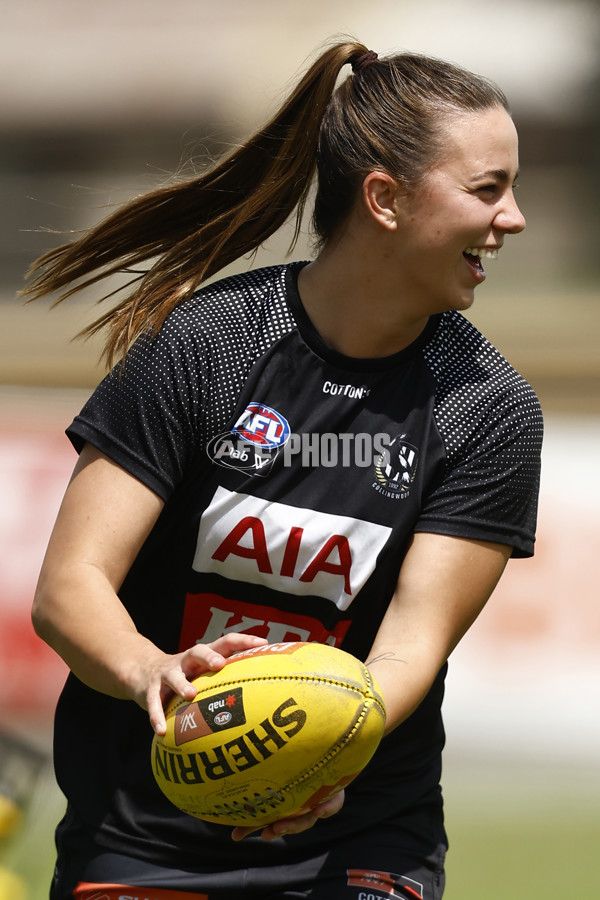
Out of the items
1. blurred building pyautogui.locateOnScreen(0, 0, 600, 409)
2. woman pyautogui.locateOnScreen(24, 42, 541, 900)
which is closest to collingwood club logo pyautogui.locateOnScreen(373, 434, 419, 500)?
woman pyautogui.locateOnScreen(24, 42, 541, 900)

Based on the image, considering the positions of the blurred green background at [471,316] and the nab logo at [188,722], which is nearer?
the nab logo at [188,722]

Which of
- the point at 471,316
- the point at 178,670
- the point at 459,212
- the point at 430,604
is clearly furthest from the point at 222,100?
the point at 178,670

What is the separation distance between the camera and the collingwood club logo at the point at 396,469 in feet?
6.93

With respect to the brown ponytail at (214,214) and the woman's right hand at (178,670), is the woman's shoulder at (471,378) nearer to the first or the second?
the brown ponytail at (214,214)

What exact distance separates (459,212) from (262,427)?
49 cm

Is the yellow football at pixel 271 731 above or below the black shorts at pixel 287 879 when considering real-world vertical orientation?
above

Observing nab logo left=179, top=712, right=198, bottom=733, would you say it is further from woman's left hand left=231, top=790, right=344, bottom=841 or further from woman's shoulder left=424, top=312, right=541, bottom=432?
woman's shoulder left=424, top=312, right=541, bottom=432

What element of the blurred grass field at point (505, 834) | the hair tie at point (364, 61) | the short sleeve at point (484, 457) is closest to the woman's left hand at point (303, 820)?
the short sleeve at point (484, 457)

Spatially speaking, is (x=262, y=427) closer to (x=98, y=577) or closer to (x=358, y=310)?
(x=358, y=310)

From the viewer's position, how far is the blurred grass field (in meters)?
3.52

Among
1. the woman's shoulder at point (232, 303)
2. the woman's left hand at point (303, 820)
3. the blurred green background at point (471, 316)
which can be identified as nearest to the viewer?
the woman's left hand at point (303, 820)

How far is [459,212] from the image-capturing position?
2.06 meters

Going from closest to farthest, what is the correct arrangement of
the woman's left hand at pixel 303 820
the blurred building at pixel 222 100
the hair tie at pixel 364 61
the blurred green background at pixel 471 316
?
the woman's left hand at pixel 303 820 → the hair tie at pixel 364 61 → the blurred green background at pixel 471 316 → the blurred building at pixel 222 100

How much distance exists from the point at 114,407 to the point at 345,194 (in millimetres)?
574
